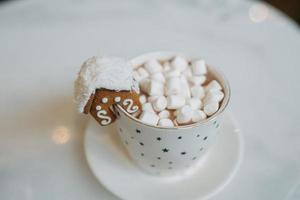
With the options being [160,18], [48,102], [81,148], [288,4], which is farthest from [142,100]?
[288,4]

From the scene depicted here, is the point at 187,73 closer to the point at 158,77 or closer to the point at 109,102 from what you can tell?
the point at 158,77

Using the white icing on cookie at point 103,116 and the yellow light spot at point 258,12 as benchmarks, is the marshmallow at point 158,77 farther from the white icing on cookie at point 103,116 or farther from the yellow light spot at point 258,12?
the yellow light spot at point 258,12

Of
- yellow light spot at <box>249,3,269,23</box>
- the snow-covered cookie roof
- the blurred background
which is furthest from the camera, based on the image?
the blurred background

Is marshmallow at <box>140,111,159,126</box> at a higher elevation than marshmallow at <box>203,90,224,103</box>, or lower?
lower

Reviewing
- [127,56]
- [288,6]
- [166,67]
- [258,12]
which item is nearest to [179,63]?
[166,67]

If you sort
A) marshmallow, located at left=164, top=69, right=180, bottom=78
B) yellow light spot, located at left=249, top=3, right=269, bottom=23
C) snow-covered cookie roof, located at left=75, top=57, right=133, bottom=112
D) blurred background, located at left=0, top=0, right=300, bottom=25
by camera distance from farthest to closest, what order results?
blurred background, located at left=0, top=0, right=300, bottom=25 < yellow light spot, located at left=249, top=3, right=269, bottom=23 < marshmallow, located at left=164, top=69, right=180, bottom=78 < snow-covered cookie roof, located at left=75, top=57, right=133, bottom=112

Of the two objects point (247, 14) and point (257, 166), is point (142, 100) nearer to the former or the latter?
point (257, 166)

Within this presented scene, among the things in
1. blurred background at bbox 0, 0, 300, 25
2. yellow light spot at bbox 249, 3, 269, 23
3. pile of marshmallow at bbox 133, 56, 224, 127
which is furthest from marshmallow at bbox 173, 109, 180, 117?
blurred background at bbox 0, 0, 300, 25

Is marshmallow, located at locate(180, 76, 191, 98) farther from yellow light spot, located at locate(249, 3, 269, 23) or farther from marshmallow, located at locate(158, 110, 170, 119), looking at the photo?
yellow light spot, located at locate(249, 3, 269, 23)
